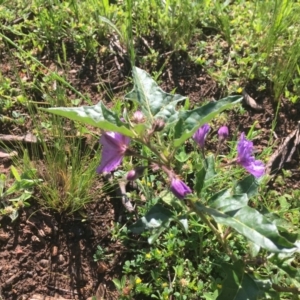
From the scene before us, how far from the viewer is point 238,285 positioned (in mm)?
1774

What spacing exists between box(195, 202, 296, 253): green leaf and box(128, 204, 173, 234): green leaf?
122 mm

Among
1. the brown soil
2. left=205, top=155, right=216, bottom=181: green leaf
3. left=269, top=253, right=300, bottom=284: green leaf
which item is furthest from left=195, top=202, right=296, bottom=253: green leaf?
the brown soil

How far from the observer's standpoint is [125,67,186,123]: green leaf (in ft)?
5.26

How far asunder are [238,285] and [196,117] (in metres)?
0.63

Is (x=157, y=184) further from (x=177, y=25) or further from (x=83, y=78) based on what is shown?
(x=177, y=25)

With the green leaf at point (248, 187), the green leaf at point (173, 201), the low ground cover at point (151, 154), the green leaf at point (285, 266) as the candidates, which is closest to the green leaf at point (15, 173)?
the low ground cover at point (151, 154)

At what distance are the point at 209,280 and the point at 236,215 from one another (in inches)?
29.6

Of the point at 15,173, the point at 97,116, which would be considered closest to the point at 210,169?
the point at 97,116

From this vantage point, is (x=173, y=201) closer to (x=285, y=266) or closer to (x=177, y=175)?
(x=177, y=175)

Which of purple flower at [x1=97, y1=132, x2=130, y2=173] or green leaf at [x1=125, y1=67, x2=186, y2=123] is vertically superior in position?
green leaf at [x1=125, y1=67, x2=186, y2=123]

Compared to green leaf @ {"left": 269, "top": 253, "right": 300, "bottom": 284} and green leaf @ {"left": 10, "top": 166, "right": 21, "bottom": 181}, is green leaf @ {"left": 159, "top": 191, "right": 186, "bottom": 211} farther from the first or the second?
green leaf @ {"left": 10, "top": 166, "right": 21, "bottom": 181}

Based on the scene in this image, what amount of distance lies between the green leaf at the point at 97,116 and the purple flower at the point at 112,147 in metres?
0.10

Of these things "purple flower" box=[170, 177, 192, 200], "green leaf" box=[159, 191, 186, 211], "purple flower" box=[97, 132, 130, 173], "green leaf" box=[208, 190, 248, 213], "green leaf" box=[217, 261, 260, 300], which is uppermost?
"purple flower" box=[97, 132, 130, 173]

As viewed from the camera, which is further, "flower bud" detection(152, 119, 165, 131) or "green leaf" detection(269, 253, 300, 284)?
"green leaf" detection(269, 253, 300, 284)
